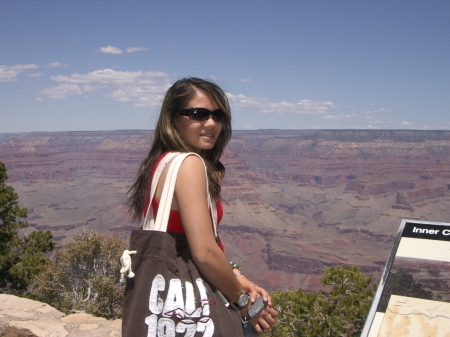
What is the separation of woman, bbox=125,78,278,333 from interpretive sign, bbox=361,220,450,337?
1.57 ft

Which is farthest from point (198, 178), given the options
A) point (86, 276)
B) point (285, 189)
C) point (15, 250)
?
point (285, 189)

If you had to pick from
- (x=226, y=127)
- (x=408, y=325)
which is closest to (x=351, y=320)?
A: (x=408, y=325)

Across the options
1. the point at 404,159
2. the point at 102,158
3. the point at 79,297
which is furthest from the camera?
the point at 102,158

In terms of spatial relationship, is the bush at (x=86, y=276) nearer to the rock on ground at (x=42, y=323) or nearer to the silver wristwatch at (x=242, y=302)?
the rock on ground at (x=42, y=323)

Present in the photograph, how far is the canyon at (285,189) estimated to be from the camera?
88500mm

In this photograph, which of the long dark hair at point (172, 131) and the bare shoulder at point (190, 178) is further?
the long dark hair at point (172, 131)

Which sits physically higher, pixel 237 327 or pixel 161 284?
pixel 161 284

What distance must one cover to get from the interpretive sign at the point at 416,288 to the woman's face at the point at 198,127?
97 centimetres

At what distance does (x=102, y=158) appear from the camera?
147 m

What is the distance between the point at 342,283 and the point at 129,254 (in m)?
4.53

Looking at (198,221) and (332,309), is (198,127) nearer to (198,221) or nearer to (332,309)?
(198,221)

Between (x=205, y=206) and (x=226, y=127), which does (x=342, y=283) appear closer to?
(x=226, y=127)

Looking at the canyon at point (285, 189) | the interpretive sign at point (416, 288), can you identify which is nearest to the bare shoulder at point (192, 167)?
the interpretive sign at point (416, 288)

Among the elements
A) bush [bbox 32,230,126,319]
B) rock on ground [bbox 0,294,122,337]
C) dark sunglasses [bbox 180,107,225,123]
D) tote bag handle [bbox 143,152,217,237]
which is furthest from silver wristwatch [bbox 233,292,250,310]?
bush [bbox 32,230,126,319]
